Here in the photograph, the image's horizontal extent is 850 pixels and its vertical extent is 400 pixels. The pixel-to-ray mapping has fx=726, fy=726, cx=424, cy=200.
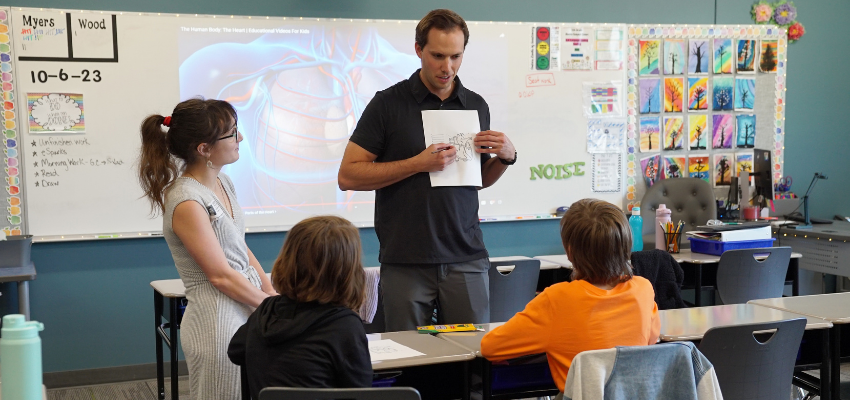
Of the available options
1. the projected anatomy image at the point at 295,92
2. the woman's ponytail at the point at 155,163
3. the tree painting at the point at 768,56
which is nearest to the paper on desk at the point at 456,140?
the woman's ponytail at the point at 155,163

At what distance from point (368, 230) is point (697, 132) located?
2489mm

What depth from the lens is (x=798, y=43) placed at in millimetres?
5328

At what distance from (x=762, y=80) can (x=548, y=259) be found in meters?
2.49

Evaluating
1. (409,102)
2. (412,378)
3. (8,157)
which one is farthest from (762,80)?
(8,157)

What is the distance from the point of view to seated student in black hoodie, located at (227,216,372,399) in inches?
61.8

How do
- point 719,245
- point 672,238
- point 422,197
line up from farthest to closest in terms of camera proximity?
1. point 672,238
2. point 719,245
3. point 422,197

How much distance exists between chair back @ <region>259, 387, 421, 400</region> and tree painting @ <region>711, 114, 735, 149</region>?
4419 millimetres

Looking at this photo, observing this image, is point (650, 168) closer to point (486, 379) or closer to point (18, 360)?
point (486, 379)

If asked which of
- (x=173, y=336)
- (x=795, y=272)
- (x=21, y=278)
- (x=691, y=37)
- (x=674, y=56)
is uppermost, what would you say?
(x=691, y=37)

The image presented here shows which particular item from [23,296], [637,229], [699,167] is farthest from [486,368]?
[699,167]

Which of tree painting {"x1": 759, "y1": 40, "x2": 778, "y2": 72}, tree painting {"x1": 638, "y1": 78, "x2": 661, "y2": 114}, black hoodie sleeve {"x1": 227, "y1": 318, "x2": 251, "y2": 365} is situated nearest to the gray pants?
black hoodie sleeve {"x1": 227, "y1": 318, "x2": 251, "y2": 365}

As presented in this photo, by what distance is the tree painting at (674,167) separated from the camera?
5.16 meters

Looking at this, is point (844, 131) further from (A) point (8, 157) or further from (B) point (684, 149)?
(A) point (8, 157)

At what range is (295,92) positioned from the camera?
4.38 meters
